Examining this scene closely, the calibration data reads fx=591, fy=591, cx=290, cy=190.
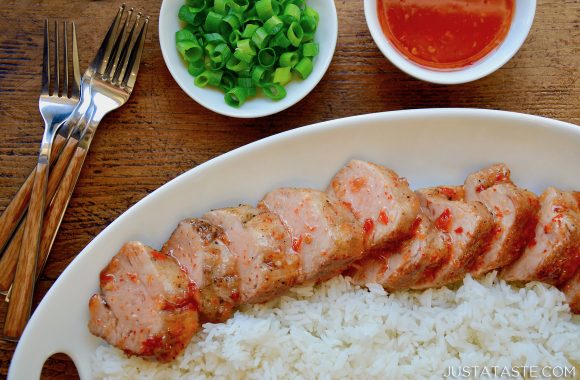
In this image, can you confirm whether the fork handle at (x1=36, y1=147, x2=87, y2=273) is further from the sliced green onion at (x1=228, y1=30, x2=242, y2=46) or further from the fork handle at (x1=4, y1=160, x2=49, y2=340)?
the sliced green onion at (x1=228, y1=30, x2=242, y2=46)

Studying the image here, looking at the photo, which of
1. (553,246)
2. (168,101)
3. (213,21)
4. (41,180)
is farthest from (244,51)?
(553,246)

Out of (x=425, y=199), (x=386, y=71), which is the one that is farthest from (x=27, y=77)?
(x=425, y=199)

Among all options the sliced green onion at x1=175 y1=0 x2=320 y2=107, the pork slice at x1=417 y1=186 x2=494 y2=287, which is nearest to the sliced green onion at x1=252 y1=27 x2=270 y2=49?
the sliced green onion at x1=175 y1=0 x2=320 y2=107

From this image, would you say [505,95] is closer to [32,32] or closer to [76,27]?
[76,27]

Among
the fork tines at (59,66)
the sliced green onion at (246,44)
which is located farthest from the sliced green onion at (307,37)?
the fork tines at (59,66)

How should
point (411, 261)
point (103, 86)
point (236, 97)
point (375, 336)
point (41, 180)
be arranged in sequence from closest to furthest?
point (411, 261), point (375, 336), point (41, 180), point (236, 97), point (103, 86)

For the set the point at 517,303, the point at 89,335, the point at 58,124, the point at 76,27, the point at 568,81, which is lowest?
the point at 89,335

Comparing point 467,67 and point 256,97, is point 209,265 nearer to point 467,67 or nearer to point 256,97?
point 256,97
